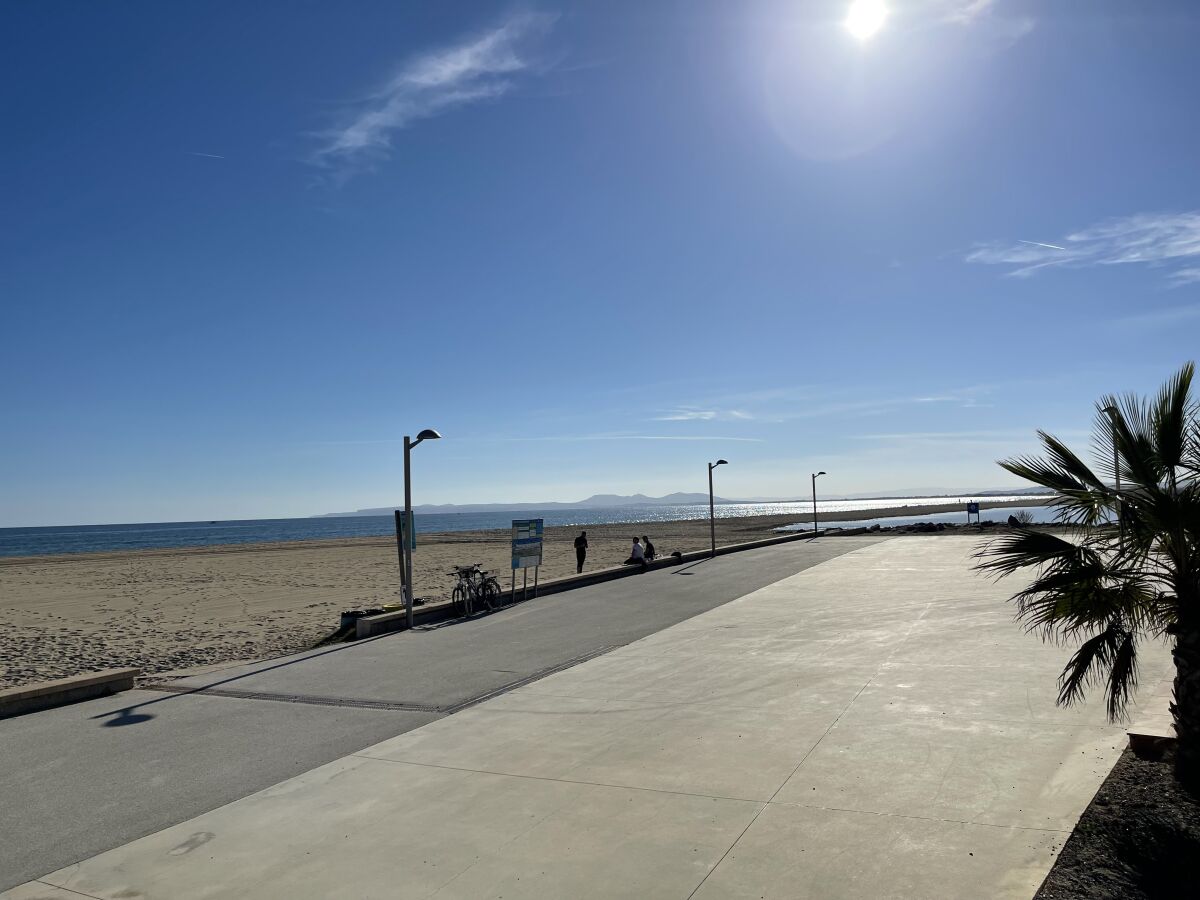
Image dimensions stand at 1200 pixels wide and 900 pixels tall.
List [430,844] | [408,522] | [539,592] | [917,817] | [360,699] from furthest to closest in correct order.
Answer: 1. [539,592]
2. [408,522]
3. [360,699]
4. [917,817]
5. [430,844]

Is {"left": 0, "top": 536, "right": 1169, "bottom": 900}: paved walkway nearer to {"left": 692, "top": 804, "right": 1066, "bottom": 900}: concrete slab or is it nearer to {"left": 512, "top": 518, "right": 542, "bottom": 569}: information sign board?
{"left": 692, "top": 804, "right": 1066, "bottom": 900}: concrete slab

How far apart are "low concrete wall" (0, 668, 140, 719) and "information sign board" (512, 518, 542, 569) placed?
27.0ft

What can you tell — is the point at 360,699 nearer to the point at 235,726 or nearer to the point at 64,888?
the point at 235,726

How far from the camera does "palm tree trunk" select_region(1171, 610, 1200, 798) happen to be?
4.95m

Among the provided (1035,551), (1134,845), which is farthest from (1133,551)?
(1134,845)

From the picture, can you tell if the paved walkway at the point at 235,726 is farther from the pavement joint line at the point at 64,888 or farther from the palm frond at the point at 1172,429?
the palm frond at the point at 1172,429

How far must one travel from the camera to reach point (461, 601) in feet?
51.2

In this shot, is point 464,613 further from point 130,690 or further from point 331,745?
point 331,745

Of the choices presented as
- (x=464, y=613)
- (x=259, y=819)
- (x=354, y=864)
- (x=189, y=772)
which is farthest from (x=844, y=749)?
(x=464, y=613)

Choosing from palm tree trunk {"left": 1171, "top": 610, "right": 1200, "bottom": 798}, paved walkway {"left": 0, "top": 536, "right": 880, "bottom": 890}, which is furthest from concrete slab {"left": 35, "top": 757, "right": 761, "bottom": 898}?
palm tree trunk {"left": 1171, "top": 610, "right": 1200, "bottom": 798}

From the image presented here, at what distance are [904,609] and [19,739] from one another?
1270 cm

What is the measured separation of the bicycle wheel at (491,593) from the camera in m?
16.2

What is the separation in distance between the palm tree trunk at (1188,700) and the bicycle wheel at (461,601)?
1221 cm

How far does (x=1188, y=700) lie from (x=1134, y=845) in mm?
1111
